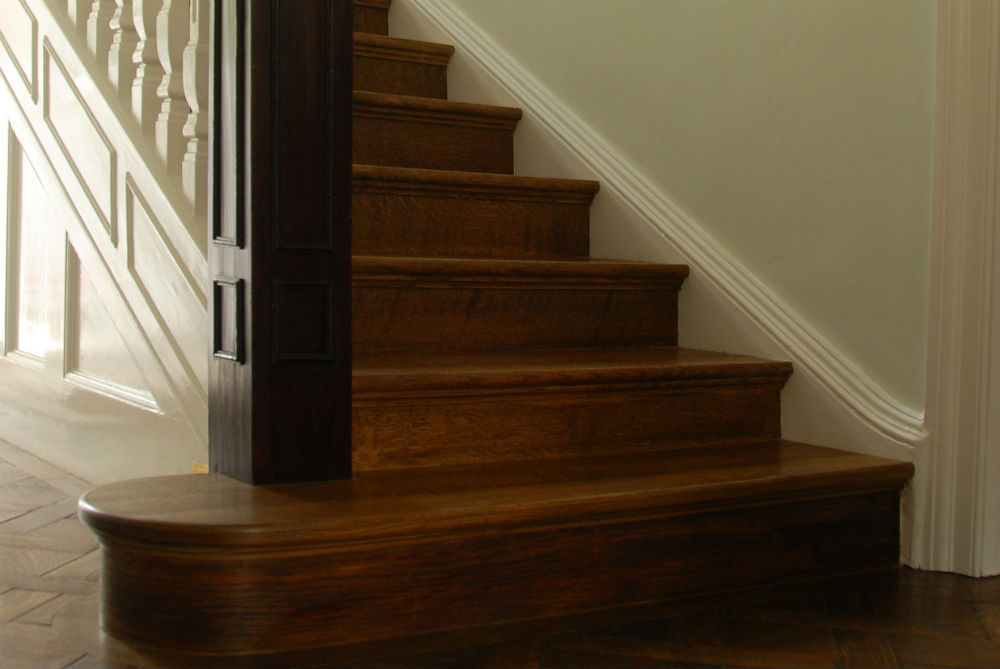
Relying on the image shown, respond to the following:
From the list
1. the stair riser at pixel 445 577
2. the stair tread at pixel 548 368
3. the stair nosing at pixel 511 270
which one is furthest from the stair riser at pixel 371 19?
the stair riser at pixel 445 577

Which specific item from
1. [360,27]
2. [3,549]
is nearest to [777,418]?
[3,549]

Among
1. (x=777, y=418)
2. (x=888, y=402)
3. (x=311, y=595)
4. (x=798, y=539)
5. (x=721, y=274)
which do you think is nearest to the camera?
(x=311, y=595)

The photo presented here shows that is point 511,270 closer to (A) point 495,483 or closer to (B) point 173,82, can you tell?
(A) point 495,483

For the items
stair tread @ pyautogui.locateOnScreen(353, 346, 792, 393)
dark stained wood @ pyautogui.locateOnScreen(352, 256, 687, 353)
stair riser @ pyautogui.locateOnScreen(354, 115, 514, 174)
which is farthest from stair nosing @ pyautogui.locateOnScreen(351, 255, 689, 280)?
stair riser @ pyautogui.locateOnScreen(354, 115, 514, 174)

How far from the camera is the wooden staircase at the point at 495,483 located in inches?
48.4

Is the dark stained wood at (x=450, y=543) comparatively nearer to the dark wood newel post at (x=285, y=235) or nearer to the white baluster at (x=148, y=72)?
the dark wood newel post at (x=285, y=235)

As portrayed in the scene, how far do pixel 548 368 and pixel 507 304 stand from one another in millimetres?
315

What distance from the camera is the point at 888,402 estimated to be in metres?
1.76

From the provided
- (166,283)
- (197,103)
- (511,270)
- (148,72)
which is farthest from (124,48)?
(511,270)

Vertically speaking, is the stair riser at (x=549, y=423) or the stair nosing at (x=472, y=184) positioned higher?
the stair nosing at (x=472, y=184)

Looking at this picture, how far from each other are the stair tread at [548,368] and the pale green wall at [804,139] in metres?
0.18

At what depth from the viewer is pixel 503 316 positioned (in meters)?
1.97

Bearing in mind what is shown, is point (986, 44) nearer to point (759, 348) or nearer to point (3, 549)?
point (759, 348)

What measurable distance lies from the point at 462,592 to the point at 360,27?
2.22 metres
